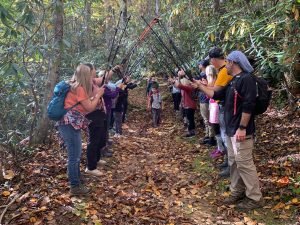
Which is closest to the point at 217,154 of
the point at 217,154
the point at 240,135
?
the point at 217,154

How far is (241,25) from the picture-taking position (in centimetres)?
686

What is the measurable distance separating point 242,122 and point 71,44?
5.07 meters

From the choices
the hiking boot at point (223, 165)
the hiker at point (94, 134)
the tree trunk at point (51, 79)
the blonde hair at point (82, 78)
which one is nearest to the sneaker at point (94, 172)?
the hiker at point (94, 134)

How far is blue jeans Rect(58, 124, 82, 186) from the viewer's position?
4938 millimetres

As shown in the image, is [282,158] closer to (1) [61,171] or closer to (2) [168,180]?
(2) [168,180]

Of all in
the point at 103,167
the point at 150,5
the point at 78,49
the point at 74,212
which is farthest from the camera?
the point at 150,5

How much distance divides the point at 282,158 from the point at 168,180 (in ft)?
7.61

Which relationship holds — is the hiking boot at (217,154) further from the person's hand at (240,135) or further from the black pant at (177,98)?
the black pant at (177,98)

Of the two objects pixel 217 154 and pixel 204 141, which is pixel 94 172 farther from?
pixel 204 141

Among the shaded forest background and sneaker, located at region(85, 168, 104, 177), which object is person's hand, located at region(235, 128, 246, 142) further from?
sneaker, located at region(85, 168, 104, 177)

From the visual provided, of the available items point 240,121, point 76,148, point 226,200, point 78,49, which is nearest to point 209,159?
point 226,200

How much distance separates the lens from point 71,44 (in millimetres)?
8094

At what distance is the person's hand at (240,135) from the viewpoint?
467 cm

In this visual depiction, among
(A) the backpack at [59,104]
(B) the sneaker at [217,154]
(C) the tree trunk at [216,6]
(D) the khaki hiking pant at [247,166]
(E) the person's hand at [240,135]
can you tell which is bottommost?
(B) the sneaker at [217,154]
